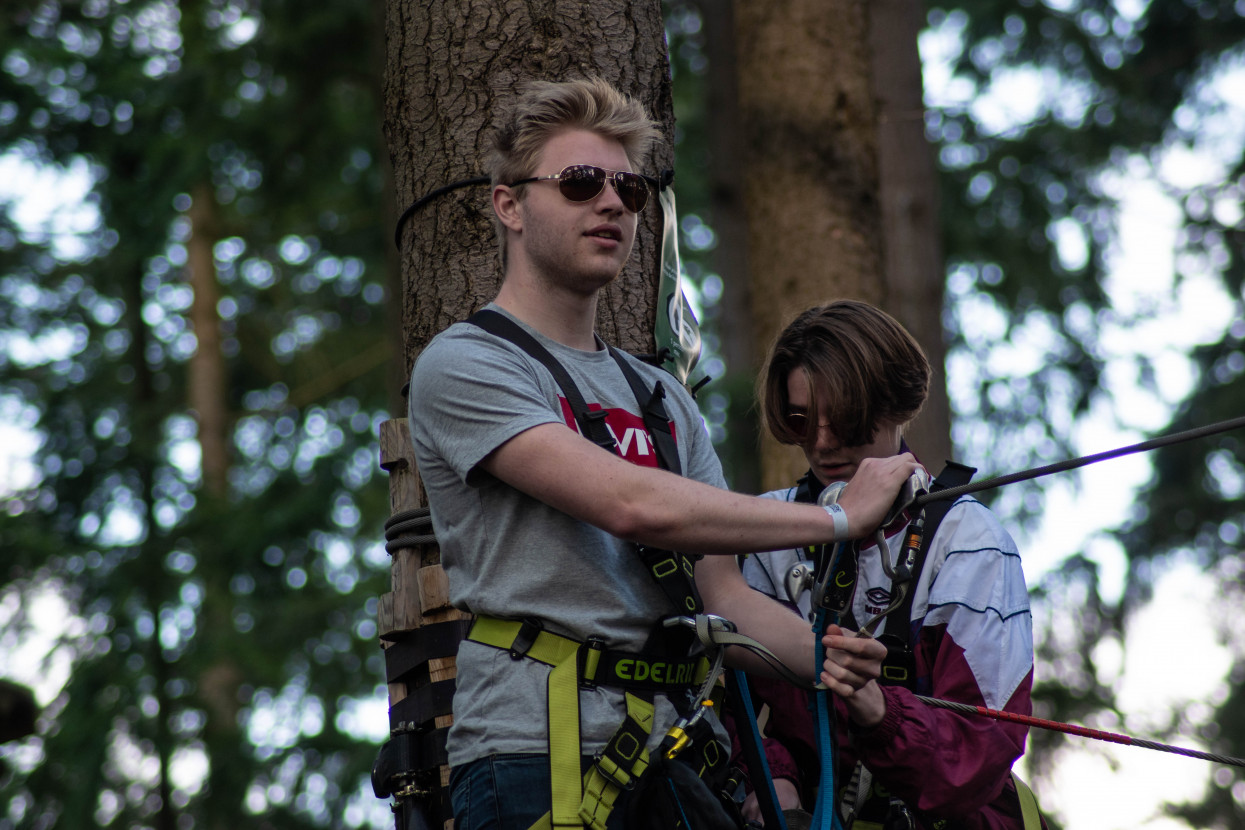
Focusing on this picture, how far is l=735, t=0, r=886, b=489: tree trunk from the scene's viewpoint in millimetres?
5934

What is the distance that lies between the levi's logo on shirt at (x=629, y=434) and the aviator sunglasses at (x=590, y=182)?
1.39 feet

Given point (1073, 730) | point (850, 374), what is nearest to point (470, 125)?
point (850, 374)

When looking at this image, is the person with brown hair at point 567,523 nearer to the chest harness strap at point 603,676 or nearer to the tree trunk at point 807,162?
the chest harness strap at point 603,676

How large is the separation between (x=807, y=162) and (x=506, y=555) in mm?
3978

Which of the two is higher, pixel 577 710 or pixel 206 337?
pixel 206 337

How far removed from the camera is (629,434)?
2.69m

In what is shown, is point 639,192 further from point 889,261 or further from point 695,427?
point 889,261

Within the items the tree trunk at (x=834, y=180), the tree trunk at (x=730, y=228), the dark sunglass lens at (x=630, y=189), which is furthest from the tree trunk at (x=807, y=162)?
the dark sunglass lens at (x=630, y=189)

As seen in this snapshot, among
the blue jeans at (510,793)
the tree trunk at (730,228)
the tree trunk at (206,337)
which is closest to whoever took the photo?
the blue jeans at (510,793)

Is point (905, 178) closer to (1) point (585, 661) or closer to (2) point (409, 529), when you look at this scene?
(2) point (409, 529)

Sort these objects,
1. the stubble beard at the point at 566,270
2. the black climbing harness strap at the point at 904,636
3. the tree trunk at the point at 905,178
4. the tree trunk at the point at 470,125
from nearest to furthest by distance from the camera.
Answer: the stubble beard at the point at 566,270 < the black climbing harness strap at the point at 904,636 < the tree trunk at the point at 470,125 < the tree trunk at the point at 905,178

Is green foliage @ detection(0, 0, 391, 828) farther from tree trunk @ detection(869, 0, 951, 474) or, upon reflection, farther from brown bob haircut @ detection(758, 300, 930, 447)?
brown bob haircut @ detection(758, 300, 930, 447)

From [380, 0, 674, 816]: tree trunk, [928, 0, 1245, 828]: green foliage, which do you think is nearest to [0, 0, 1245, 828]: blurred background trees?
[928, 0, 1245, 828]: green foliage

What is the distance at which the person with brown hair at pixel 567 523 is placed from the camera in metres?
2.40
